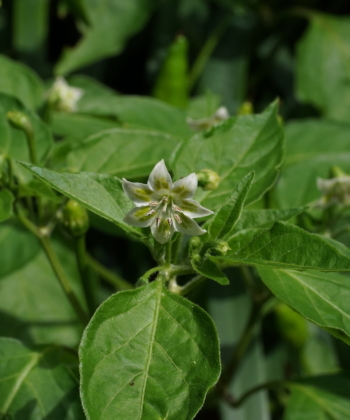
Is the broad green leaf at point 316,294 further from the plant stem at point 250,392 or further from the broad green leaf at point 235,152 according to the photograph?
the plant stem at point 250,392

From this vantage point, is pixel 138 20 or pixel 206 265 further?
pixel 138 20

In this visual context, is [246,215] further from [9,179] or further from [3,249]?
[3,249]

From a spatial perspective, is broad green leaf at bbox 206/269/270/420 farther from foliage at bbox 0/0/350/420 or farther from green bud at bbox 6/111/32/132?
green bud at bbox 6/111/32/132

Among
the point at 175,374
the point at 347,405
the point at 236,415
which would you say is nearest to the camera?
the point at 175,374

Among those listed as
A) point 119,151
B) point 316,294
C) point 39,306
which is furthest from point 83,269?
point 39,306

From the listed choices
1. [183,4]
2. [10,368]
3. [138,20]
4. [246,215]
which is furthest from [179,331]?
[183,4]

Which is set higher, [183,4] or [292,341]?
[183,4]

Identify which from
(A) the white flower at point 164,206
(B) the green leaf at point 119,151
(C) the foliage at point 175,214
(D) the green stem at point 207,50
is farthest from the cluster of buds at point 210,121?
(D) the green stem at point 207,50

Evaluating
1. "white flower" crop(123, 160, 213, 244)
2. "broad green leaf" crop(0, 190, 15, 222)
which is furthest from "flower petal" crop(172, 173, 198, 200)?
"broad green leaf" crop(0, 190, 15, 222)
